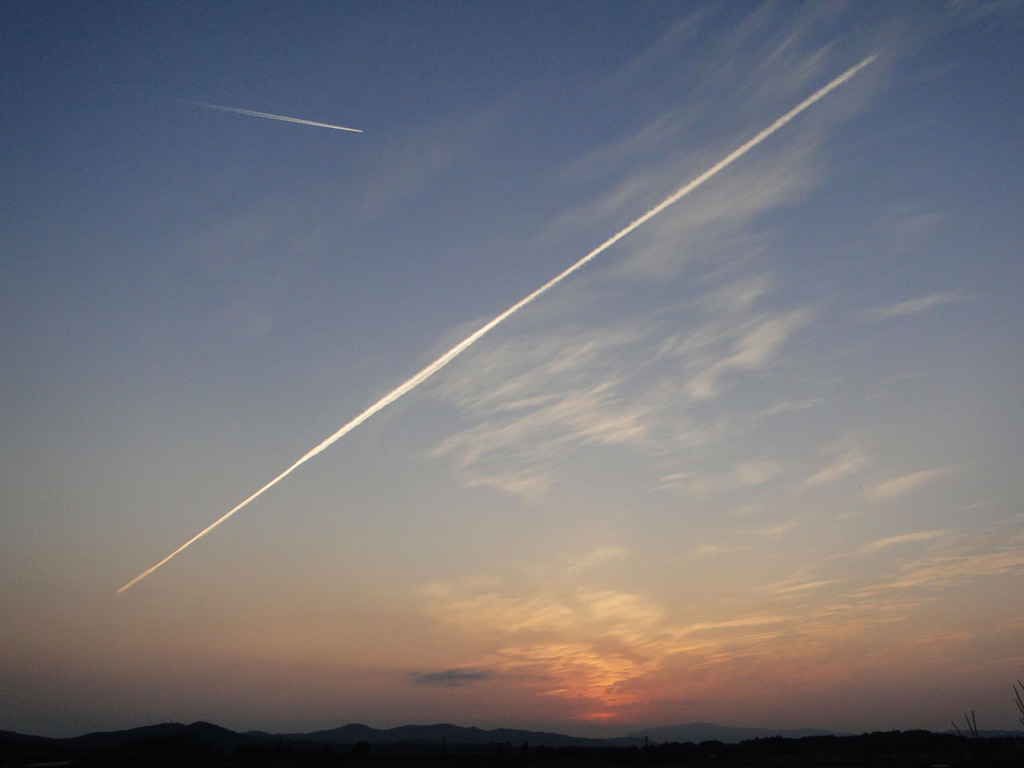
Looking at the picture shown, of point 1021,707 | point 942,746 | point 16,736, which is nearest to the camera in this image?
point 1021,707

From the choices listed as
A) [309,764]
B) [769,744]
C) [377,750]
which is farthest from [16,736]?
[769,744]

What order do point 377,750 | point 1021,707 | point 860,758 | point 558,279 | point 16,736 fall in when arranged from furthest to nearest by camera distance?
1. point 16,736
2. point 377,750
3. point 860,758
4. point 558,279
5. point 1021,707

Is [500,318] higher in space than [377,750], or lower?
higher

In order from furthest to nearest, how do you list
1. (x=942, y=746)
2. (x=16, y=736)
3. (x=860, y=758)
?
(x=16, y=736)
(x=942, y=746)
(x=860, y=758)

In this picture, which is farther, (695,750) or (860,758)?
(695,750)

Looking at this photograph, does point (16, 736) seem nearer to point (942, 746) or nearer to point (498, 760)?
point (498, 760)

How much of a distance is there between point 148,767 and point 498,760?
25287 mm

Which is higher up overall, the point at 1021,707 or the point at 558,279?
the point at 558,279

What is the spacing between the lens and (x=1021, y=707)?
861 centimetres

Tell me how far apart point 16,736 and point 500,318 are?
126453 mm

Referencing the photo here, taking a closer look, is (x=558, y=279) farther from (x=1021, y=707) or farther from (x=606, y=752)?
(x=606, y=752)

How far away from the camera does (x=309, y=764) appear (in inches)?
2063

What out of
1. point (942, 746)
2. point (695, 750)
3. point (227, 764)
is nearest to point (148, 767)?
point (227, 764)

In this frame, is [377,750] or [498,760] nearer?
[498,760]
